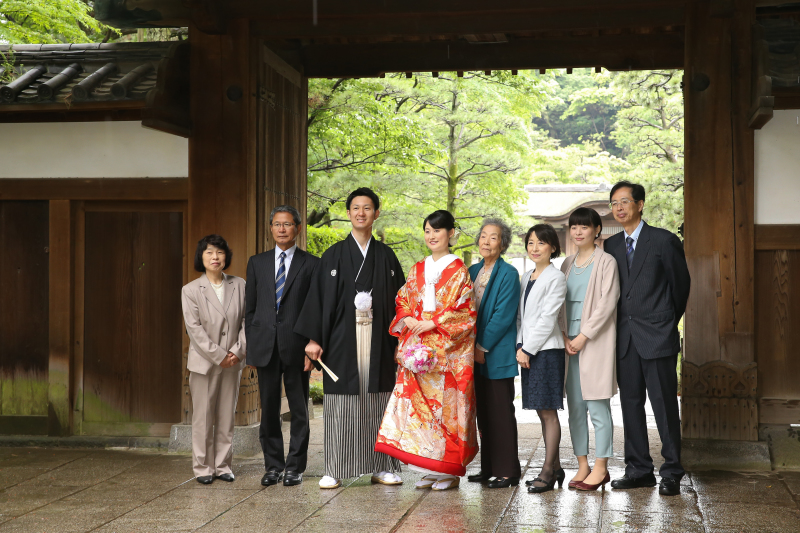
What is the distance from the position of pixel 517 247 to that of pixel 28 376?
17858 millimetres

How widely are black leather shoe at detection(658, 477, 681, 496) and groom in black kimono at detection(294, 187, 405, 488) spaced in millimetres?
1677

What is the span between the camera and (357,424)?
16.5ft

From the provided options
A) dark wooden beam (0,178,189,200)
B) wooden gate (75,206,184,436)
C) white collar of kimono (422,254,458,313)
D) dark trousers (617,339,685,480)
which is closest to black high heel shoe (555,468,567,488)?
dark trousers (617,339,685,480)

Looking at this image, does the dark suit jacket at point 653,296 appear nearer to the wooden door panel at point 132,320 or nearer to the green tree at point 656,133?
the wooden door panel at point 132,320

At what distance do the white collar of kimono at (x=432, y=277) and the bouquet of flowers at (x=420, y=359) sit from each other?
26 centimetres

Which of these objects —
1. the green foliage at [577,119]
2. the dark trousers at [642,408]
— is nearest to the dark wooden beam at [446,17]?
the dark trousers at [642,408]

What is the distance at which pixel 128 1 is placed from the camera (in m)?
6.05

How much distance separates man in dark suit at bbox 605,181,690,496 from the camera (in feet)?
15.8

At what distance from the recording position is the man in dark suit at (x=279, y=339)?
5.11m

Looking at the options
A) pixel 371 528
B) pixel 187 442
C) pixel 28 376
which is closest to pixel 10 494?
pixel 187 442

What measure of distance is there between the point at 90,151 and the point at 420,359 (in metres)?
3.61

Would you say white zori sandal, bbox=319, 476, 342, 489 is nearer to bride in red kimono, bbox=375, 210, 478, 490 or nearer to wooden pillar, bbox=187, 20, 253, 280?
bride in red kimono, bbox=375, 210, 478, 490

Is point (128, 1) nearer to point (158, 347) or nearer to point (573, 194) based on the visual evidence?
point (158, 347)

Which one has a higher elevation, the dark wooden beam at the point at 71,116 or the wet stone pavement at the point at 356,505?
the dark wooden beam at the point at 71,116
